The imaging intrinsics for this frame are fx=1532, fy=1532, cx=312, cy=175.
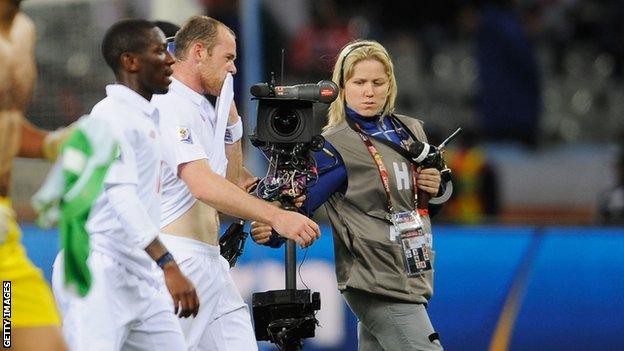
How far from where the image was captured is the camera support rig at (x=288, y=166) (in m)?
6.68

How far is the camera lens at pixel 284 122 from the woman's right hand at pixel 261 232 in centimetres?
42

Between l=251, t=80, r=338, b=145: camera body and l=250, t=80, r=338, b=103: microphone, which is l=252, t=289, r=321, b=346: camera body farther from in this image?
l=250, t=80, r=338, b=103: microphone

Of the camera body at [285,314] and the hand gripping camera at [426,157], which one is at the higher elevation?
the hand gripping camera at [426,157]

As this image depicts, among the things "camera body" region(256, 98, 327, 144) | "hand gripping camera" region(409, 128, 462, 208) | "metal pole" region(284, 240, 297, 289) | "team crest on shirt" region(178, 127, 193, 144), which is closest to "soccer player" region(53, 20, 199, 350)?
"team crest on shirt" region(178, 127, 193, 144)

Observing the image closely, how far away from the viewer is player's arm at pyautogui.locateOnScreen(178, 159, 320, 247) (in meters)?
6.25

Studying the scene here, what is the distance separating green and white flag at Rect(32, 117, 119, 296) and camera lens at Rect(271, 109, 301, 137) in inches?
52.4

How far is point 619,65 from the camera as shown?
15.4 metres

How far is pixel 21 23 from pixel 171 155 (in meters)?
1.40

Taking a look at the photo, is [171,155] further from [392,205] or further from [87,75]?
[87,75]

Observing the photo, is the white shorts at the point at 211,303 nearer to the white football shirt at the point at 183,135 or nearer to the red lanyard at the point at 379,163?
the white football shirt at the point at 183,135

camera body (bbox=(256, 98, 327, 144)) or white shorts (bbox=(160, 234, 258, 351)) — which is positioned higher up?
camera body (bbox=(256, 98, 327, 144))

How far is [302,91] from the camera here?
21.8ft

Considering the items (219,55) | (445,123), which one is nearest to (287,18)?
(445,123)

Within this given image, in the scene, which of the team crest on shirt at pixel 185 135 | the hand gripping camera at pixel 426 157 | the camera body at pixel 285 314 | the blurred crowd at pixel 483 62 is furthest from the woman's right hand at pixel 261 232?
the blurred crowd at pixel 483 62
